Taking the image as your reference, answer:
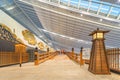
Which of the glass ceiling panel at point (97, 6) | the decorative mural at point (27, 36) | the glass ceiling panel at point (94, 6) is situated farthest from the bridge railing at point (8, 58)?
the glass ceiling panel at point (94, 6)

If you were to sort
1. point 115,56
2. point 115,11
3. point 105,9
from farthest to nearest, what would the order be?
point 105,9 < point 115,11 < point 115,56

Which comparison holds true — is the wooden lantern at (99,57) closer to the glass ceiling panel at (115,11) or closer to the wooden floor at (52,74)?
the wooden floor at (52,74)

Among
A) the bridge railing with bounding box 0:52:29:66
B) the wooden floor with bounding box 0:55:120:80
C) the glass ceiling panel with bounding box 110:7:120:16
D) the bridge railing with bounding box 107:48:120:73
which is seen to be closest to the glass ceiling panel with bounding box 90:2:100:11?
the glass ceiling panel with bounding box 110:7:120:16

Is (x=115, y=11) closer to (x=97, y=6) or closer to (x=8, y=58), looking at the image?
(x=97, y=6)

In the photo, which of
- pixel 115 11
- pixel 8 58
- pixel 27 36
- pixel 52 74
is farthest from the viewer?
pixel 27 36

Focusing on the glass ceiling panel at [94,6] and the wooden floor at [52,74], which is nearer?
the wooden floor at [52,74]

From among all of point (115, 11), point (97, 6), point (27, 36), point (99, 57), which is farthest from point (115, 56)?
point (27, 36)

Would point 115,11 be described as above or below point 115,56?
above

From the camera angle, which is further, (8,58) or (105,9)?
(105,9)

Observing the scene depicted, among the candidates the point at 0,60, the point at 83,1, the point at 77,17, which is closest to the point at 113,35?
the point at 77,17

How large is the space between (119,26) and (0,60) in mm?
13353

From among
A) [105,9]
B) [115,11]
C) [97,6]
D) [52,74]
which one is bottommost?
[52,74]

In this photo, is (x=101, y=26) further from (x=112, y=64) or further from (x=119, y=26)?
(x=112, y=64)

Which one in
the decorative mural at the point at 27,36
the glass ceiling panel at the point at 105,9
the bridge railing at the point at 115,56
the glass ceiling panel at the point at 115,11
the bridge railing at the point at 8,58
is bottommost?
the bridge railing at the point at 8,58
